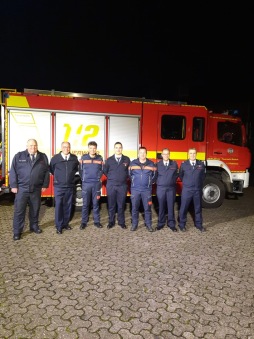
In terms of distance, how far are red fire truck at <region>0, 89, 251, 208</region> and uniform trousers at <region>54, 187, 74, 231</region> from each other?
1.18 m

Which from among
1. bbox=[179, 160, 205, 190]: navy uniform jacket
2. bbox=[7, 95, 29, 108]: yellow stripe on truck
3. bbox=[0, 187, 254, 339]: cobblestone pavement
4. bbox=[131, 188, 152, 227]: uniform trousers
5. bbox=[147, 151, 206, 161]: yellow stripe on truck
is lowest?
bbox=[0, 187, 254, 339]: cobblestone pavement

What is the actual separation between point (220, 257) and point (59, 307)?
2.71m

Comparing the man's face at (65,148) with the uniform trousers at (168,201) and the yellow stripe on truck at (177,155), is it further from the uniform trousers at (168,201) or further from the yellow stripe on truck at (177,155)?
the yellow stripe on truck at (177,155)

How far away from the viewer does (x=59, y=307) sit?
3.14 meters

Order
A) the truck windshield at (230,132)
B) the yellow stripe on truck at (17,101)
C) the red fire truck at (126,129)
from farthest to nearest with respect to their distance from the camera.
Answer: the truck windshield at (230,132) → the red fire truck at (126,129) → the yellow stripe on truck at (17,101)

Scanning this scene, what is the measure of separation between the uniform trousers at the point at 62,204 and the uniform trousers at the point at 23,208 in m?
0.36

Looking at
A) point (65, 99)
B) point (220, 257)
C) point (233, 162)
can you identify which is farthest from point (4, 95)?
point (233, 162)

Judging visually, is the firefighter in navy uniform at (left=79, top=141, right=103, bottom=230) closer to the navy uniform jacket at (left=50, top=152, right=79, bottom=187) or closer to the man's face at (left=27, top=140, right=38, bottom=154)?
the navy uniform jacket at (left=50, top=152, right=79, bottom=187)

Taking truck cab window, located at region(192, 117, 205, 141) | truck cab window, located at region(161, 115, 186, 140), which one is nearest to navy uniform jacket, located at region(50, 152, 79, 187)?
truck cab window, located at region(161, 115, 186, 140)

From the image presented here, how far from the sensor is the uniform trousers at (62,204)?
222 inches

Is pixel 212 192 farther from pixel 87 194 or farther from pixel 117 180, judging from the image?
pixel 87 194

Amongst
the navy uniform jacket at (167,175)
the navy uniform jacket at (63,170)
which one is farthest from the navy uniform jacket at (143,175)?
the navy uniform jacket at (63,170)

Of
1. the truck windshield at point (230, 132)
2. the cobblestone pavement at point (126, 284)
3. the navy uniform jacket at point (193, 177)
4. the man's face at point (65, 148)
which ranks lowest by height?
the cobblestone pavement at point (126, 284)

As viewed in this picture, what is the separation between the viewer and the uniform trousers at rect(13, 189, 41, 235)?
5.21 metres
